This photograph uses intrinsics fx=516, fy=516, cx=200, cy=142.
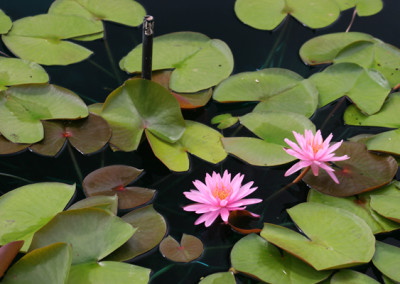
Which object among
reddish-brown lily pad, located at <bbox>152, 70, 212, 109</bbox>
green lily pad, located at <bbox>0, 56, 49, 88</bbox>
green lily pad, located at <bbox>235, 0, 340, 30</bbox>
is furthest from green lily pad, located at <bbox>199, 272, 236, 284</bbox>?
green lily pad, located at <bbox>235, 0, 340, 30</bbox>

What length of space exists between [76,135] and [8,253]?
24.6 inches

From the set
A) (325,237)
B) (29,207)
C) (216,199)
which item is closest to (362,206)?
(325,237)

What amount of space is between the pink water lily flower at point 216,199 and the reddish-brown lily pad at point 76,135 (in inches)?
18.1

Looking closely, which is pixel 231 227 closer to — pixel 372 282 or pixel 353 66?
pixel 372 282

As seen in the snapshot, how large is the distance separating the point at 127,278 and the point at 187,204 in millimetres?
391

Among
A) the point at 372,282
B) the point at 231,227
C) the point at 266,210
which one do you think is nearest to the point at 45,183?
the point at 231,227

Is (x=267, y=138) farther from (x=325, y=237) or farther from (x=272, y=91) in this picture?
(x=325, y=237)

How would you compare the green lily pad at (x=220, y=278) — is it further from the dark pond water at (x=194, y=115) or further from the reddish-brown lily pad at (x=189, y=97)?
the reddish-brown lily pad at (x=189, y=97)

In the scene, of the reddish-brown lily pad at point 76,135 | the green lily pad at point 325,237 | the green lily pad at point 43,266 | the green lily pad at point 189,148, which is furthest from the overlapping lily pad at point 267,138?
the green lily pad at point 43,266

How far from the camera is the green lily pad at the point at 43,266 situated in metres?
1.42

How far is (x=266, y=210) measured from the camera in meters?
1.84

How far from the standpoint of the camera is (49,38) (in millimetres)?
2383

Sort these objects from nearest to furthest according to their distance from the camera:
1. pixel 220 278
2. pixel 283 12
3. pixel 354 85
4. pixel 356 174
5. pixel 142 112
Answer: pixel 220 278 < pixel 356 174 < pixel 142 112 < pixel 354 85 < pixel 283 12

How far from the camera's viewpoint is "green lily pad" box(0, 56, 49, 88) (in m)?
2.14
